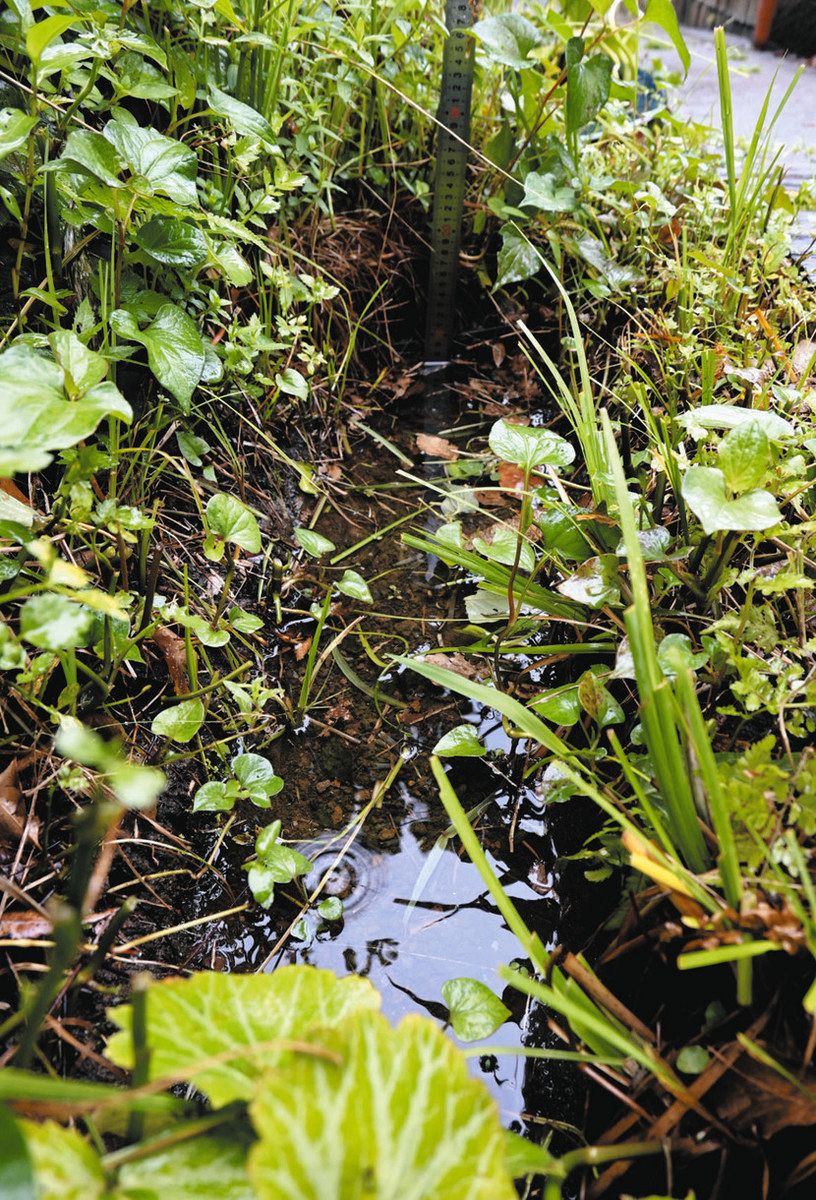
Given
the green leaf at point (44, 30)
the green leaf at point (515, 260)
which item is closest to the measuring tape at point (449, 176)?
the green leaf at point (515, 260)

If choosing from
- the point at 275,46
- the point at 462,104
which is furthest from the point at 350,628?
the point at 462,104

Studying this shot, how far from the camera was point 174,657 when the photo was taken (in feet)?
3.99

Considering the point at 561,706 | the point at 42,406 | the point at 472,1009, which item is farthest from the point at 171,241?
the point at 472,1009

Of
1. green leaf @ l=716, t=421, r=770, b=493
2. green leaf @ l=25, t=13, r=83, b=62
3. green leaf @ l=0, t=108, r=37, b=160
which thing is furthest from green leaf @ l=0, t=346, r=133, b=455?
green leaf @ l=716, t=421, r=770, b=493

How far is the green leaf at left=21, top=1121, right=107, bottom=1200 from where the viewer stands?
532 millimetres

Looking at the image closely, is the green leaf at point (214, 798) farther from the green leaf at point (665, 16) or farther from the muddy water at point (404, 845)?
the green leaf at point (665, 16)

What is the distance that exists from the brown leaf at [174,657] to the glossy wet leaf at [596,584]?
0.57 meters

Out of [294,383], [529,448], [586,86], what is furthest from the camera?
[586,86]

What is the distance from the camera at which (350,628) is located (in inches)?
57.6

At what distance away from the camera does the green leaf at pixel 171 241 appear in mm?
1251

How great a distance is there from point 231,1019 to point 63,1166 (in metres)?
0.16

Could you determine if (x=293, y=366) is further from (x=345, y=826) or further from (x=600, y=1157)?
(x=600, y=1157)

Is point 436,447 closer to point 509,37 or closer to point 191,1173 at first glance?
point 509,37

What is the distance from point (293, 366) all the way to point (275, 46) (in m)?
0.61
